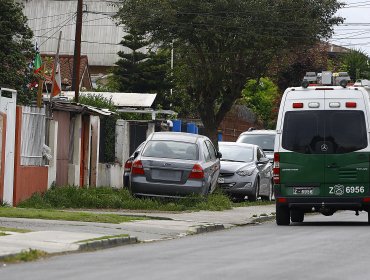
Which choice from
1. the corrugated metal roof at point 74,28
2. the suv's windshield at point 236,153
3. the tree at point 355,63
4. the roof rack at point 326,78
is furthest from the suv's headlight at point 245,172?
the corrugated metal roof at point 74,28

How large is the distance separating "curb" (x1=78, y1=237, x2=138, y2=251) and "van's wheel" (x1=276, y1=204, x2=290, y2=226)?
599 centimetres

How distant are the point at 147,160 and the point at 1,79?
12.2m

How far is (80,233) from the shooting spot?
59.8ft

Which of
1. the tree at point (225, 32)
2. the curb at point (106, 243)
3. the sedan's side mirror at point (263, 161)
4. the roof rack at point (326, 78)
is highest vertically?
the tree at point (225, 32)

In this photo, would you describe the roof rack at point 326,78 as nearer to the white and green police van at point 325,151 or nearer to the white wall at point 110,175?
the white and green police van at point 325,151

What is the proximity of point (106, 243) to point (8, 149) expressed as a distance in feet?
25.7

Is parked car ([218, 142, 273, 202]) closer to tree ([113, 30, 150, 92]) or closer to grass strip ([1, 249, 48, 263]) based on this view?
grass strip ([1, 249, 48, 263])

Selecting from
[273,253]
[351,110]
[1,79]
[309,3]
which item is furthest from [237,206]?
[309,3]

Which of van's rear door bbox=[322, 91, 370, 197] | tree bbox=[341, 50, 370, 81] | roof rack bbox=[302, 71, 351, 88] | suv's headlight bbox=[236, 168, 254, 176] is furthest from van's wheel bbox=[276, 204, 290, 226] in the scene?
tree bbox=[341, 50, 370, 81]

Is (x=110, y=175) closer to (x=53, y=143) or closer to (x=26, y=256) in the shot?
(x=53, y=143)

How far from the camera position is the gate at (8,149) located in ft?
79.9

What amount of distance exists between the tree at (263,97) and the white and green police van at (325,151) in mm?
49397

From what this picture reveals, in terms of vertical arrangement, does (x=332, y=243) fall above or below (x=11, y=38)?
below

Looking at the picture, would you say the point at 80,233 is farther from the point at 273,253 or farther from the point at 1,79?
the point at 1,79
